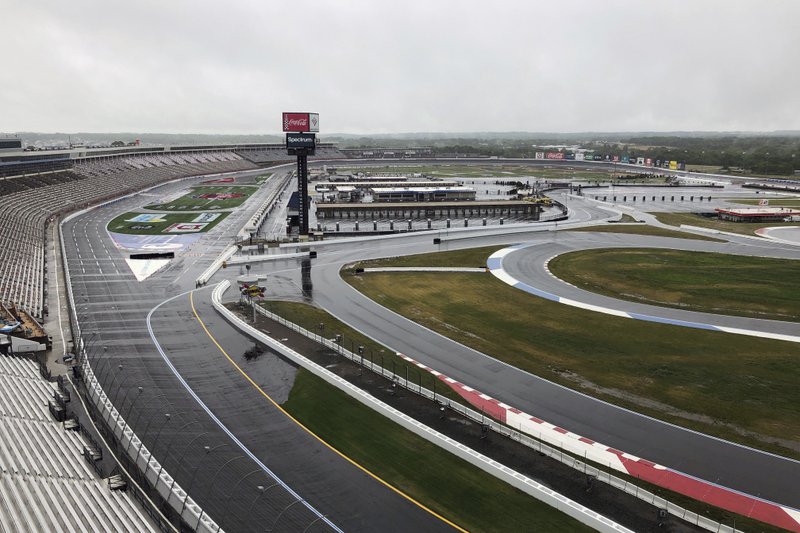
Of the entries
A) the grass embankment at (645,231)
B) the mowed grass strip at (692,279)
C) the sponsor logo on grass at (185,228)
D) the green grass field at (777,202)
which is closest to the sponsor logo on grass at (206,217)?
the sponsor logo on grass at (185,228)

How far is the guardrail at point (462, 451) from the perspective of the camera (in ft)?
72.7

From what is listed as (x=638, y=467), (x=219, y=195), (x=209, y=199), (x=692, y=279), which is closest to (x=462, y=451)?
(x=638, y=467)

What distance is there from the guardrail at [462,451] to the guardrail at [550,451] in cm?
40

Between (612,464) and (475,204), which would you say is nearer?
(612,464)

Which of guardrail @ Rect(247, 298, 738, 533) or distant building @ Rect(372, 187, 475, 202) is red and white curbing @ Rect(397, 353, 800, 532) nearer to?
guardrail @ Rect(247, 298, 738, 533)

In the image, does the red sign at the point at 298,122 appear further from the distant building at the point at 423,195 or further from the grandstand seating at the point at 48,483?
the grandstand seating at the point at 48,483

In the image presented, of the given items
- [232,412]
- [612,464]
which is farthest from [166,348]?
[612,464]

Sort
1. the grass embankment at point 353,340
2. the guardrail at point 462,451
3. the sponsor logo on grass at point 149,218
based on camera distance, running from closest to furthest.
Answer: the guardrail at point 462,451 < the grass embankment at point 353,340 < the sponsor logo on grass at point 149,218

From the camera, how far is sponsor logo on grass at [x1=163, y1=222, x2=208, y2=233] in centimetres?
9544

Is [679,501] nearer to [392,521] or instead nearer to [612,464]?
[612,464]

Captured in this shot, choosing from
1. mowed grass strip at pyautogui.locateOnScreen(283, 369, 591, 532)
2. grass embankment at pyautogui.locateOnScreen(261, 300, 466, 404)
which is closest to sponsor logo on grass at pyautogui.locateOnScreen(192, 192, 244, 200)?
grass embankment at pyautogui.locateOnScreen(261, 300, 466, 404)

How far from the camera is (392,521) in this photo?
22.2 meters

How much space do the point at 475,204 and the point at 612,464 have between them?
319 ft

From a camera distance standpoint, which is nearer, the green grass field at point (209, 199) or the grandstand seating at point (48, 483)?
the grandstand seating at point (48, 483)
